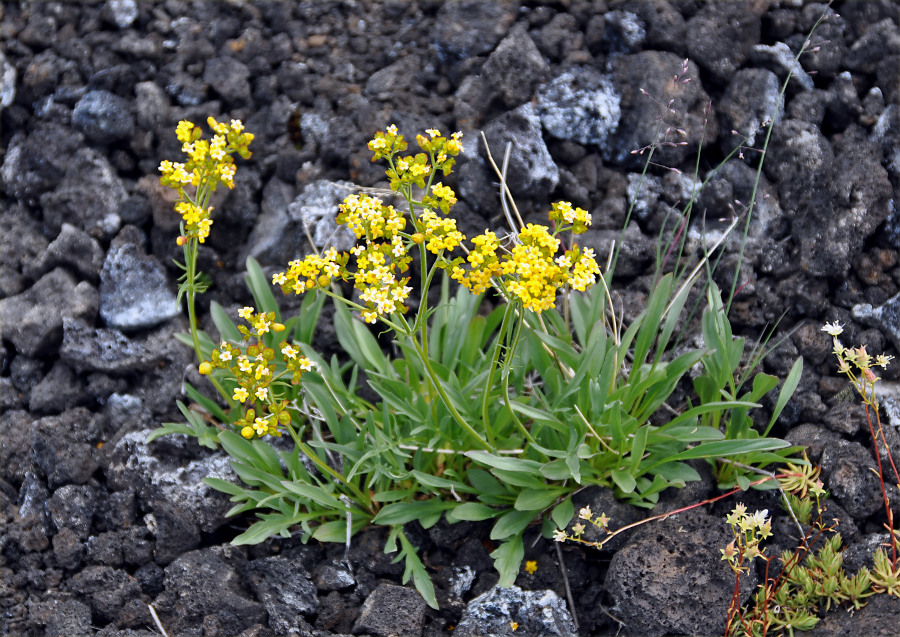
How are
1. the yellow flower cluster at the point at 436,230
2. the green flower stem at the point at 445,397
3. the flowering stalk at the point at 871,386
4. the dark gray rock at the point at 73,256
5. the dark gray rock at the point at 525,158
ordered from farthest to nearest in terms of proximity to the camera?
1. the dark gray rock at the point at 73,256
2. the dark gray rock at the point at 525,158
3. the flowering stalk at the point at 871,386
4. the green flower stem at the point at 445,397
5. the yellow flower cluster at the point at 436,230

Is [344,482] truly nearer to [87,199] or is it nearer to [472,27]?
[87,199]

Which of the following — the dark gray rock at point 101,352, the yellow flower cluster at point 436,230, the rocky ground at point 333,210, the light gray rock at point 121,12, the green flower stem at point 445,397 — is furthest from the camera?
the light gray rock at point 121,12

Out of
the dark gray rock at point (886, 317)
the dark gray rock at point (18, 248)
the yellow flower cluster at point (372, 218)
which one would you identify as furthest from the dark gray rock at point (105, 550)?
the dark gray rock at point (886, 317)

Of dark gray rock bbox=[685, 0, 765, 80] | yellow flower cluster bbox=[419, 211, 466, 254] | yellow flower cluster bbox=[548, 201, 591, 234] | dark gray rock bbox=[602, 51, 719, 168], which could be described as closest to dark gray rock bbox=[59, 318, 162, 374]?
yellow flower cluster bbox=[419, 211, 466, 254]

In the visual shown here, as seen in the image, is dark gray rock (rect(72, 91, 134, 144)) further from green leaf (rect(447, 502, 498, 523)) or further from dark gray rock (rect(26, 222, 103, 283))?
green leaf (rect(447, 502, 498, 523))

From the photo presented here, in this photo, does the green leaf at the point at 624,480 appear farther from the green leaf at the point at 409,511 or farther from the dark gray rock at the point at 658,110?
the dark gray rock at the point at 658,110

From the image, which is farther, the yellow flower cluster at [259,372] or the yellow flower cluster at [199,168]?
the yellow flower cluster at [199,168]

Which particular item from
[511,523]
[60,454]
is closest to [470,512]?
[511,523]
